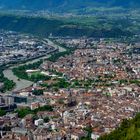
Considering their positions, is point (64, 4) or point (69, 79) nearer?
point (69, 79)

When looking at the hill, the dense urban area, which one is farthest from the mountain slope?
the dense urban area

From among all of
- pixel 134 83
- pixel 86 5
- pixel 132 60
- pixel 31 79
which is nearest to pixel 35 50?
pixel 132 60

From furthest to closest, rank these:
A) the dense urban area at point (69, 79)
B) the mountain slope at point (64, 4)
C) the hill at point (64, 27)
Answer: the mountain slope at point (64, 4) < the hill at point (64, 27) < the dense urban area at point (69, 79)

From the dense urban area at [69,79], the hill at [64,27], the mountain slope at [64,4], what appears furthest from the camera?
the mountain slope at [64,4]

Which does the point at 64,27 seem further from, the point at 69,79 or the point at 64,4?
the point at 64,4

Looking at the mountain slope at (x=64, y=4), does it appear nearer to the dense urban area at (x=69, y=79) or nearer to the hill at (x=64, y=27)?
the hill at (x=64, y=27)

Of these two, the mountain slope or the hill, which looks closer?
the hill

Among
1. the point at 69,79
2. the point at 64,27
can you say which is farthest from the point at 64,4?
the point at 69,79

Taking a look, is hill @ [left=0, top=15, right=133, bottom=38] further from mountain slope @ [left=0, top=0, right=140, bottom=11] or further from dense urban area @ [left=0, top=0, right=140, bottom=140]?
mountain slope @ [left=0, top=0, right=140, bottom=11]

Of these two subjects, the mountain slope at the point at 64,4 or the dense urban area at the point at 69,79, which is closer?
the dense urban area at the point at 69,79

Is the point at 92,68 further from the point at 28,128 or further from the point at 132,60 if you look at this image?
the point at 28,128

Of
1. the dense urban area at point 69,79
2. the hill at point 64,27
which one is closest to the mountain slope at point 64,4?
the hill at point 64,27

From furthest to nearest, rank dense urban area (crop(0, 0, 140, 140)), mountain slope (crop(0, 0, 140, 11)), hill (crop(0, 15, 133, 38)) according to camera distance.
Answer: mountain slope (crop(0, 0, 140, 11)) < hill (crop(0, 15, 133, 38)) < dense urban area (crop(0, 0, 140, 140))
